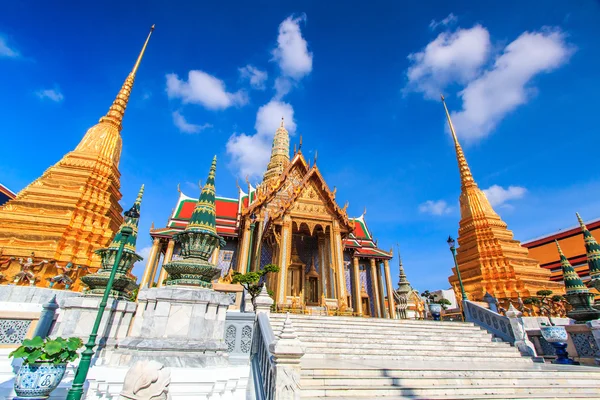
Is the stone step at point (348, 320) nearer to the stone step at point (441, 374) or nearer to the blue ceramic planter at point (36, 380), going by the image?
the stone step at point (441, 374)

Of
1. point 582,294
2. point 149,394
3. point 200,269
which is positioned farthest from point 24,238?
point 582,294

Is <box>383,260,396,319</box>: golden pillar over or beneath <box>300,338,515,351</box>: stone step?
over

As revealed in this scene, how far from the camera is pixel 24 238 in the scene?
1222 centimetres

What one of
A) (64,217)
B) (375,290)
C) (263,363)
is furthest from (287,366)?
(375,290)

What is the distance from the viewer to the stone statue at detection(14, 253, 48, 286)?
10.1 m

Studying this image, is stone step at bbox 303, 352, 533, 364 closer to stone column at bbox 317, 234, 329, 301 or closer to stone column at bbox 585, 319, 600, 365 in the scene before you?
stone column at bbox 585, 319, 600, 365

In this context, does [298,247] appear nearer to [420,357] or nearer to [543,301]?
[420,357]

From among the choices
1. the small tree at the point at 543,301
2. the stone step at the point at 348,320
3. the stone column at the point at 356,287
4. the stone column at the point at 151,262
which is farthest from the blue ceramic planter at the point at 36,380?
the small tree at the point at 543,301

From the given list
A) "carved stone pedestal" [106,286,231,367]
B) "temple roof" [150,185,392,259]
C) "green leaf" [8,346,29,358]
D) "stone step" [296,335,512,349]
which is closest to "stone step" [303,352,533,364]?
"stone step" [296,335,512,349]

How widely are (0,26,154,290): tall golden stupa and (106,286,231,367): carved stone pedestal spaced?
370 inches

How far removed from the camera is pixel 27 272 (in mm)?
10203

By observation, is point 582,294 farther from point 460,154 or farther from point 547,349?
point 460,154

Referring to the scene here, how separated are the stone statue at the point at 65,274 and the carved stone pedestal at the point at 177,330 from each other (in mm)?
8061

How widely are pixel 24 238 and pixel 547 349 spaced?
19.7 m
